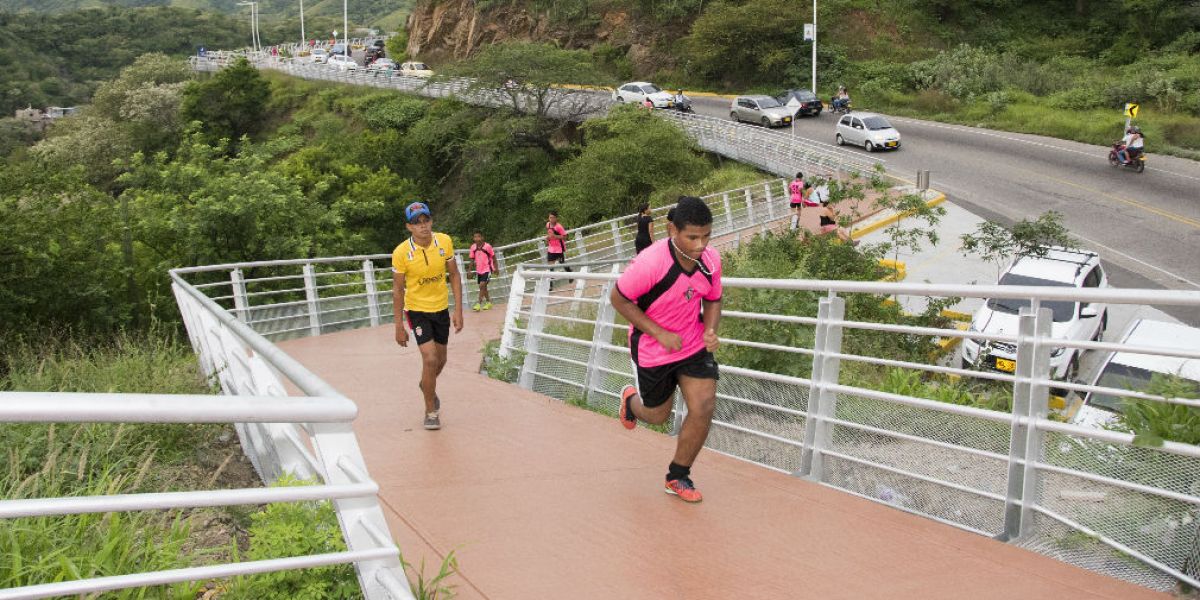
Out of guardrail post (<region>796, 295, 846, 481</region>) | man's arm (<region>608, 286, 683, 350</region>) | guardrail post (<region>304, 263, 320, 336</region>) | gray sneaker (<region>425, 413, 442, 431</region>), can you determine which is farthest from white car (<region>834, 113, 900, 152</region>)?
man's arm (<region>608, 286, 683, 350</region>)

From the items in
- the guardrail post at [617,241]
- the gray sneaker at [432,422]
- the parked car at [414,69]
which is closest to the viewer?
the gray sneaker at [432,422]

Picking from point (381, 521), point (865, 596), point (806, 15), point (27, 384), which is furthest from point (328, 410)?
point (806, 15)

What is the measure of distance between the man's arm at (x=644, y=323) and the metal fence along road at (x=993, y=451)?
3.26ft

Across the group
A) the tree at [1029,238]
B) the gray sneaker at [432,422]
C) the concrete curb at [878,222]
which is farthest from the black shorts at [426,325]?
the concrete curb at [878,222]

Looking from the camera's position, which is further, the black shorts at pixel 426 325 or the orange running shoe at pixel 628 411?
the black shorts at pixel 426 325

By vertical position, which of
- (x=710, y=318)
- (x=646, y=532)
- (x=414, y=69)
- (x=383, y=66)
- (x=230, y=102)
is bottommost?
(x=646, y=532)

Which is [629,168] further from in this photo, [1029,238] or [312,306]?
[312,306]

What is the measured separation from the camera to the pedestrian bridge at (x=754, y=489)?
3.47 metres

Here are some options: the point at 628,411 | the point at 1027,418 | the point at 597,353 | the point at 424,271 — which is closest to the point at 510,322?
the point at 597,353

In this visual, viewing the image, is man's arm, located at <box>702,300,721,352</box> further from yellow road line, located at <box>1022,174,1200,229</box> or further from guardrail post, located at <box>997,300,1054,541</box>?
yellow road line, located at <box>1022,174,1200,229</box>

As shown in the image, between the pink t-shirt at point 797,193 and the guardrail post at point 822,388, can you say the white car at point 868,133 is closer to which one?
the pink t-shirt at point 797,193

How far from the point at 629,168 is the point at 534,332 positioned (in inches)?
966

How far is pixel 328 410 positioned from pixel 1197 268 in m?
24.5

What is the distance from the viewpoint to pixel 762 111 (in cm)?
4441
